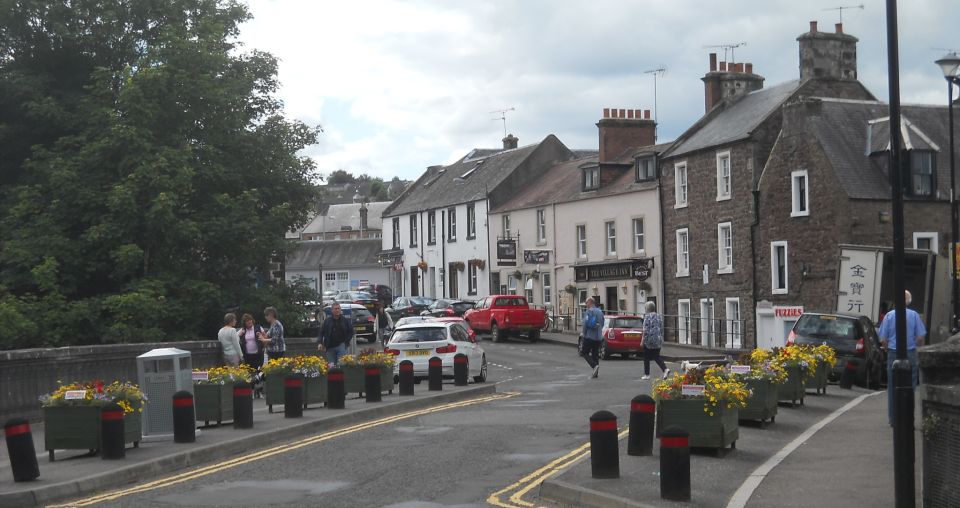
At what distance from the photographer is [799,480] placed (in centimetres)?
1287

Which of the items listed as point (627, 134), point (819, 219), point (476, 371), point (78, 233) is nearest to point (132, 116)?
point (78, 233)

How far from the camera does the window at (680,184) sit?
54.0m

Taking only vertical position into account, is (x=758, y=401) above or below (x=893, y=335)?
below

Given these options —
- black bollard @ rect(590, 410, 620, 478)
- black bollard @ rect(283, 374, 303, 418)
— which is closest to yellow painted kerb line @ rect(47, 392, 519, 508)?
black bollard @ rect(283, 374, 303, 418)

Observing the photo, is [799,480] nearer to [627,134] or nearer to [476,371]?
[476,371]

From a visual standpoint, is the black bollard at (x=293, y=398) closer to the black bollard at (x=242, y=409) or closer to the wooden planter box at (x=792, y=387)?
the black bollard at (x=242, y=409)

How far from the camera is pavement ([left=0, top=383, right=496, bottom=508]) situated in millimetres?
12820

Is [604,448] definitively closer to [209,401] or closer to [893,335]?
Result: [893,335]

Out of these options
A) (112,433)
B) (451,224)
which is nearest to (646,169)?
(451,224)

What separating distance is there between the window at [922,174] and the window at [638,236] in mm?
13889

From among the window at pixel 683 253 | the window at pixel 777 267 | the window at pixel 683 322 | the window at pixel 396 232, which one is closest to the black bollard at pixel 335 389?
the window at pixel 777 267

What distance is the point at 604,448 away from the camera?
496 inches

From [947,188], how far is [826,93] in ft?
22.8

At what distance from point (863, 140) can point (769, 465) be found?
118 feet
